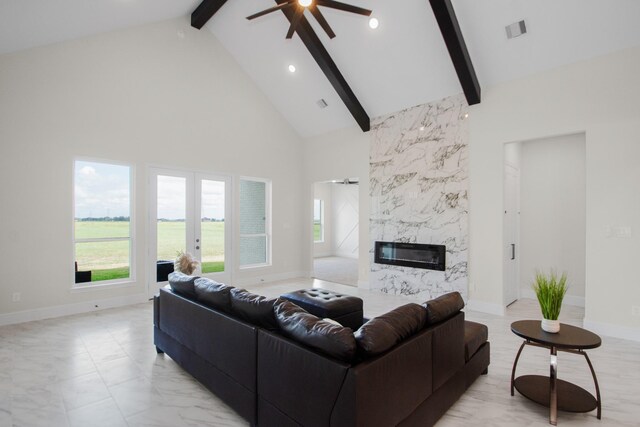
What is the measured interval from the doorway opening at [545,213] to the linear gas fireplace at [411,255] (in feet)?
3.34

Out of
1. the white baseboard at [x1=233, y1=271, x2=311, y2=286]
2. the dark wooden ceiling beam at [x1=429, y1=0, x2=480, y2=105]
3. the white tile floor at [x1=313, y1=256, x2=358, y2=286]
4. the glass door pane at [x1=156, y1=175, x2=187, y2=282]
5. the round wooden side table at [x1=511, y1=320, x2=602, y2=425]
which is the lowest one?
the white tile floor at [x1=313, y1=256, x2=358, y2=286]

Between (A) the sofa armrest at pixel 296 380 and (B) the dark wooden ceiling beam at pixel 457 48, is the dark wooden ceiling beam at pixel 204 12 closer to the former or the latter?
(B) the dark wooden ceiling beam at pixel 457 48

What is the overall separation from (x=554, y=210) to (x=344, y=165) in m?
4.00

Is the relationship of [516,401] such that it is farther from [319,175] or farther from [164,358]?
[319,175]

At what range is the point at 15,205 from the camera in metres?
4.29

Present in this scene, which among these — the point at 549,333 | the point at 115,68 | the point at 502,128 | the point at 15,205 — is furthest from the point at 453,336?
the point at 115,68

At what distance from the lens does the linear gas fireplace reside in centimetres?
549

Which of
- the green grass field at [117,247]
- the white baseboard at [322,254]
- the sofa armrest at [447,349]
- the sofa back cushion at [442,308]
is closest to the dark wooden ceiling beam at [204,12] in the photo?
the green grass field at [117,247]

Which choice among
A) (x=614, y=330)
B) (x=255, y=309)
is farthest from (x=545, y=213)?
(x=255, y=309)

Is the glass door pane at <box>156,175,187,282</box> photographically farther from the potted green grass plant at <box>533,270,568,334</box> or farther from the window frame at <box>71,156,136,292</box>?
the potted green grass plant at <box>533,270,568,334</box>

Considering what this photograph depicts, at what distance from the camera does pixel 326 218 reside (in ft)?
39.7

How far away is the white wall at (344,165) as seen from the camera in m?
6.59

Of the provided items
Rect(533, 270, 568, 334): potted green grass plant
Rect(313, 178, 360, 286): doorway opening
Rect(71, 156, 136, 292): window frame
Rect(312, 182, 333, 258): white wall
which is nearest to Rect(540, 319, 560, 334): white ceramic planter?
Rect(533, 270, 568, 334): potted green grass plant

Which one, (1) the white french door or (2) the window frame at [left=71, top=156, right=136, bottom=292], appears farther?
(1) the white french door
